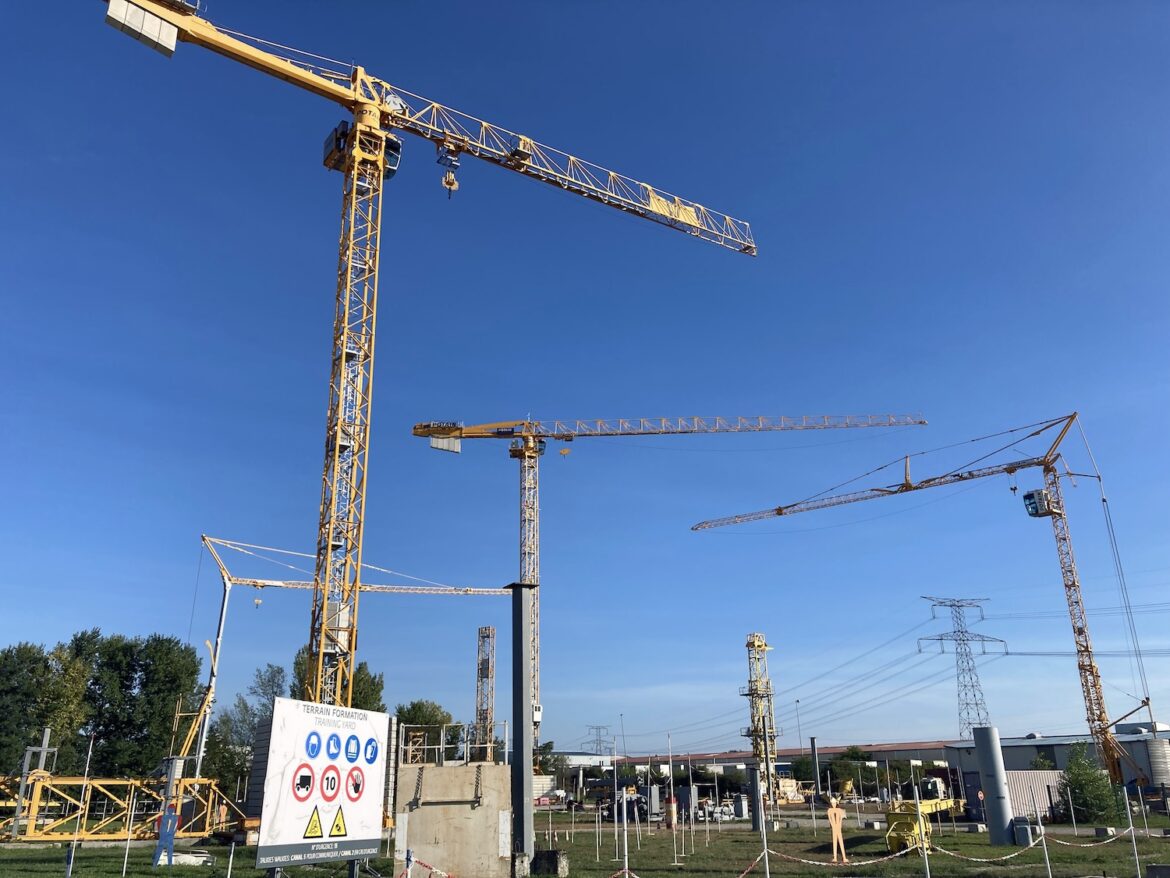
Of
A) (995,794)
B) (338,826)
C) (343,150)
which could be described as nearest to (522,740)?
(338,826)

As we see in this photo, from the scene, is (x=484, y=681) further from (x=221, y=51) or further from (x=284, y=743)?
(x=284, y=743)

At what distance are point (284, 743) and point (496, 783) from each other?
11764mm

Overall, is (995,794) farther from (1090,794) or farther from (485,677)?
(485,677)

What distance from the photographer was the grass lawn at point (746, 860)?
20.9 m

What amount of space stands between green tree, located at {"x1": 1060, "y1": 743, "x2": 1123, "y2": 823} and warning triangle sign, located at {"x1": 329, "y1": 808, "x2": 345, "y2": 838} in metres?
45.1

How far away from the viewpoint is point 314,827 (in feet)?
31.4

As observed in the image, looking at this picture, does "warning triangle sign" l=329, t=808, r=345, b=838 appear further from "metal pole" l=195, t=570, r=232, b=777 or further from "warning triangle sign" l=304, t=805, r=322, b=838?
"metal pole" l=195, t=570, r=232, b=777

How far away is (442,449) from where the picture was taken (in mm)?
74625

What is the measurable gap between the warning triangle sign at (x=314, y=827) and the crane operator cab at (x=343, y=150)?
34.1 meters

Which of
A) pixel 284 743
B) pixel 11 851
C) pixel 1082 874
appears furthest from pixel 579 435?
pixel 284 743

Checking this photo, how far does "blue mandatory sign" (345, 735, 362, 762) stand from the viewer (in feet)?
33.7

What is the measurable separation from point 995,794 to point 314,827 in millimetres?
27581

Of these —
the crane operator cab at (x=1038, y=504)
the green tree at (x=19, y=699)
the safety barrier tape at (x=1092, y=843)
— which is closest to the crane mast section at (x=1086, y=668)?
the crane operator cab at (x=1038, y=504)

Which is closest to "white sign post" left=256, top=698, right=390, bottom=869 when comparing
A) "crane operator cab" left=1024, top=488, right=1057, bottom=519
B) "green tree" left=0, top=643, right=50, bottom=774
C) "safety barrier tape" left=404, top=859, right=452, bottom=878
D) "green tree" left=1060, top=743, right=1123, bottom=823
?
"safety barrier tape" left=404, top=859, right=452, bottom=878
